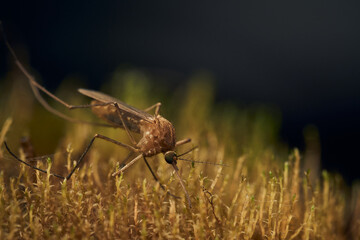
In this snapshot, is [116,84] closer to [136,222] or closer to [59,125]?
[59,125]

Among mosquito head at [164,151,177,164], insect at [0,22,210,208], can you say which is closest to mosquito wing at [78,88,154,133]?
insect at [0,22,210,208]

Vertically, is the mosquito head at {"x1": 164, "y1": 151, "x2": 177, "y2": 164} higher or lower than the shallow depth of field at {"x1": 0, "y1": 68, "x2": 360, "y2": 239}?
higher

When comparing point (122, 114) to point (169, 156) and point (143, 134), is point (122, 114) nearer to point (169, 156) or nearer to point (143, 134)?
point (143, 134)

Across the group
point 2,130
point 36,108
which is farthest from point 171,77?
point 2,130

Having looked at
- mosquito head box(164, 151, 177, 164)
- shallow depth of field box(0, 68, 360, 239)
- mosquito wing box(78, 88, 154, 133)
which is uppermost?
mosquito wing box(78, 88, 154, 133)

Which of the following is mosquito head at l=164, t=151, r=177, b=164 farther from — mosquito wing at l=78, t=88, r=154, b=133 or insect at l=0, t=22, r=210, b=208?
mosquito wing at l=78, t=88, r=154, b=133

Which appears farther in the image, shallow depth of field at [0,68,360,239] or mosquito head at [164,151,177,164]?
mosquito head at [164,151,177,164]

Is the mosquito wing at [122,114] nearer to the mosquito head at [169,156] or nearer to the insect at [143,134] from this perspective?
the insect at [143,134]

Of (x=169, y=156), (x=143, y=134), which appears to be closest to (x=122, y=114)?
(x=143, y=134)
